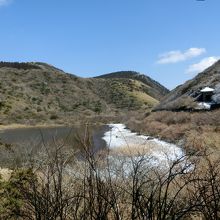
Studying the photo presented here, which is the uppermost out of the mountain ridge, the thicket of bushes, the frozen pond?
the mountain ridge

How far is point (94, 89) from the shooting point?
165250 millimetres

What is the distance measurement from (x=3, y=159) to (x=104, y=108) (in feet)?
387

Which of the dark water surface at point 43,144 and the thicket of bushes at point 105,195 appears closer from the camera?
the thicket of bushes at point 105,195

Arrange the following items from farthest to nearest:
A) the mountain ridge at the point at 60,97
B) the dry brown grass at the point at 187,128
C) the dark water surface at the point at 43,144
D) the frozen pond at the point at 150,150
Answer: the mountain ridge at the point at 60,97 < the dry brown grass at the point at 187,128 < the frozen pond at the point at 150,150 < the dark water surface at the point at 43,144

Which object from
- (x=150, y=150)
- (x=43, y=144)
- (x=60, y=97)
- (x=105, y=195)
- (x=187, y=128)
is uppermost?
(x=60, y=97)

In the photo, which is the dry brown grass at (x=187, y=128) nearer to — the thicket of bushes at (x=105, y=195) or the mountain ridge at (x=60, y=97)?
the thicket of bushes at (x=105, y=195)

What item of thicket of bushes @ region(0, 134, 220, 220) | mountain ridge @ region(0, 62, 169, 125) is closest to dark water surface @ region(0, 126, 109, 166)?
thicket of bushes @ region(0, 134, 220, 220)

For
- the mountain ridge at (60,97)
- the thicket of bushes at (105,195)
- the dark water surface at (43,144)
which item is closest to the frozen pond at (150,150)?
the dark water surface at (43,144)

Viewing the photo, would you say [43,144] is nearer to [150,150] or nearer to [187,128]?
[150,150]

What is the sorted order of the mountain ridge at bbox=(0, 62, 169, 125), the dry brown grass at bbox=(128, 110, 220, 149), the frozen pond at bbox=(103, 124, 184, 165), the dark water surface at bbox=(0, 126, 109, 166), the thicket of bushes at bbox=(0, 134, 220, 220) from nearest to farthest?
the thicket of bushes at bbox=(0, 134, 220, 220) < the dark water surface at bbox=(0, 126, 109, 166) < the frozen pond at bbox=(103, 124, 184, 165) < the dry brown grass at bbox=(128, 110, 220, 149) < the mountain ridge at bbox=(0, 62, 169, 125)

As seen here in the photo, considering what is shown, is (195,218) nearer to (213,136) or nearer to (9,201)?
(9,201)

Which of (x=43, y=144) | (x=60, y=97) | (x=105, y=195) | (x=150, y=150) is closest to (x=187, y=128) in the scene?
(x=150, y=150)

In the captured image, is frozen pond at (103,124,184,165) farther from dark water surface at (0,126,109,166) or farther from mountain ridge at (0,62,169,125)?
mountain ridge at (0,62,169,125)

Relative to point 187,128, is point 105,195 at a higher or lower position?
higher
